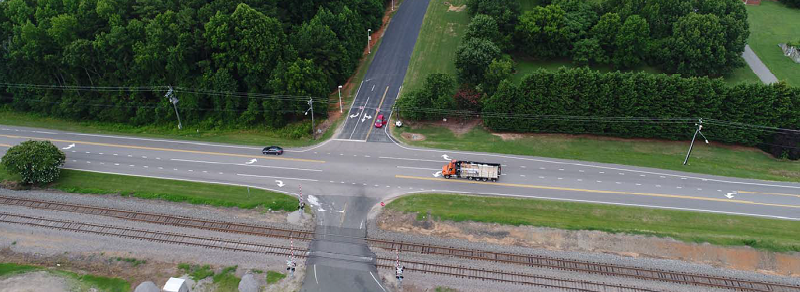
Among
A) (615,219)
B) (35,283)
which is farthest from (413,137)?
(35,283)

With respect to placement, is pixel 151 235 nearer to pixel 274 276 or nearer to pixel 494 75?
pixel 274 276

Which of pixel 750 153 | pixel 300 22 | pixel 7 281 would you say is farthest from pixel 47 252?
pixel 750 153

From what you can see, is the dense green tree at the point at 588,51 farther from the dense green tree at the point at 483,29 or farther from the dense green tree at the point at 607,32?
the dense green tree at the point at 483,29

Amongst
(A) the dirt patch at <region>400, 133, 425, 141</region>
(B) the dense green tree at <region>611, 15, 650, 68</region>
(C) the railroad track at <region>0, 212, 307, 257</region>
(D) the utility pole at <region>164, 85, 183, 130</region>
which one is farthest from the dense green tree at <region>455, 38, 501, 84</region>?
(D) the utility pole at <region>164, 85, 183, 130</region>

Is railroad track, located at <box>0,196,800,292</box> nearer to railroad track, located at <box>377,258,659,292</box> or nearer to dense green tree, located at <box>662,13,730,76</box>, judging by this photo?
railroad track, located at <box>377,258,659,292</box>

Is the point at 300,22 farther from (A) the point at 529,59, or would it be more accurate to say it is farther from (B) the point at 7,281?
(B) the point at 7,281
